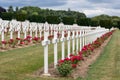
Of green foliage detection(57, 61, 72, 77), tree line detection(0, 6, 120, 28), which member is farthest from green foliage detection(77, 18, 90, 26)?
green foliage detection(57, 61, 72, 77)

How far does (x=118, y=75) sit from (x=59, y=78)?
6.21ft

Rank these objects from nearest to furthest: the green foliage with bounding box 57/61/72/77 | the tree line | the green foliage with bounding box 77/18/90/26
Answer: the green foliage with bounding box 57/61/72/77, the tree line, the green foliage with bounding box 77/18/90/26

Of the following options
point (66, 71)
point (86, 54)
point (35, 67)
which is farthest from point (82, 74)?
point (86, 54)

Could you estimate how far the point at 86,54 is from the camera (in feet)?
46.8

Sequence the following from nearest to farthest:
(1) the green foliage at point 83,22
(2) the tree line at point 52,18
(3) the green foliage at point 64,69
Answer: (3) the green foliage at point 64,69, (2) the tree line at point 52,18, (1) the green foliage at point 83,22

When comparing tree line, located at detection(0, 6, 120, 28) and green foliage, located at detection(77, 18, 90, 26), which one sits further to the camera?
green foliage, located at detection(77, 18, 90, 26)

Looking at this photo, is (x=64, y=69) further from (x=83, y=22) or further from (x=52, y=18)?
(x=83, y=22)

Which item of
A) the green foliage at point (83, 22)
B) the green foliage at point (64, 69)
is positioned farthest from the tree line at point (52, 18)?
the green foliage at point (64, 69)

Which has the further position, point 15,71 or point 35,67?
point 35,67

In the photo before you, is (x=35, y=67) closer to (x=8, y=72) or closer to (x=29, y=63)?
(x=29, y=63)

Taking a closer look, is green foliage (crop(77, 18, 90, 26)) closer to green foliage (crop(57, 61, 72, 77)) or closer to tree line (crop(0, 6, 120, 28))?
tree line (crop(0, 6, 120, 28))

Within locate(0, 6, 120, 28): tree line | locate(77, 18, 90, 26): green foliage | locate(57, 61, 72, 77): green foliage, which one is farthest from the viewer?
locate(77, 18, 90, 26): green foliage

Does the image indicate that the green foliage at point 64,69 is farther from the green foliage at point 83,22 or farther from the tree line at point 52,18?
the green foliage at point 83,22

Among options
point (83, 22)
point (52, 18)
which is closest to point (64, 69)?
point (52, 18)
